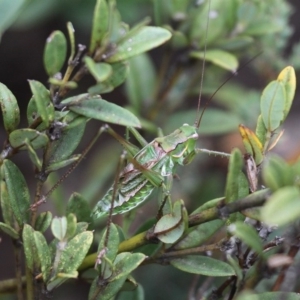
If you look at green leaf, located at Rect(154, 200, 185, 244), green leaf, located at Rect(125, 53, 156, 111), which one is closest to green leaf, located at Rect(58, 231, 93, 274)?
green leaf, located at Rect(154, 200, 185, 244)

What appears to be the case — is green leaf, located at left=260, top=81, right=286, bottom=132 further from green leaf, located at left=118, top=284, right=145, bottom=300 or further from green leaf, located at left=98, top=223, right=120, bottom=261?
green leaf, located at left=118, top=284, right=145, bottom=300

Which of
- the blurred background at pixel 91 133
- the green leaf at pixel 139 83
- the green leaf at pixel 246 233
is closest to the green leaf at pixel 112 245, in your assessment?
the green leaf at pixel 246 233

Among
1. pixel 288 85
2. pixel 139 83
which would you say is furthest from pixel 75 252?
pixel 139 83

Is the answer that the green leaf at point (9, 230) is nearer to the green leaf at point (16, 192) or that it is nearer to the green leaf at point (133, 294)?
the green leaf at point (16, 192)

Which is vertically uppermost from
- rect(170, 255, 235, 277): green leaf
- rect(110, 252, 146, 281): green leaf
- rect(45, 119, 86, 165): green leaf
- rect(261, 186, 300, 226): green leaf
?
rect(45, 119, 86, 165): green leaf

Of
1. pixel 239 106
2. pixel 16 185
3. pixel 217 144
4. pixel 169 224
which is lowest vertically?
pixel 217 144

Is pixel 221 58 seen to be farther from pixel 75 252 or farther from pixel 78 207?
pixel 75 252

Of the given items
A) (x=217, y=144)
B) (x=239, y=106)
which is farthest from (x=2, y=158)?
(x=217, y=144)

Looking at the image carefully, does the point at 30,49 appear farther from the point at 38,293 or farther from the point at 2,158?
the point at 38,293
